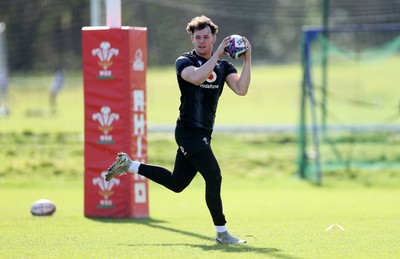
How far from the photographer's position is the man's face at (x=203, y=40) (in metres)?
8.86

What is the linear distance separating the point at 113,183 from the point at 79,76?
81.2 ft

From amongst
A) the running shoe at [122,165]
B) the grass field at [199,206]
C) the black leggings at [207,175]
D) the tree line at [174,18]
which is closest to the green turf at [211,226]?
the grass field at [199,206]

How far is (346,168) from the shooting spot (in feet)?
58.0

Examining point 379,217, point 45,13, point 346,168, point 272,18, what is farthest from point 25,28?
point 379,217

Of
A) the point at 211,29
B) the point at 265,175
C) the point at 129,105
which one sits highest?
the point at 211,29

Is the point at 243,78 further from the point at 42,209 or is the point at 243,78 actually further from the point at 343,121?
the point at 343,121

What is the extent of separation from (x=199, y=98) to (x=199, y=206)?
4.80m

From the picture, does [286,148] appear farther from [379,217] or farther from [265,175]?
[379,217]

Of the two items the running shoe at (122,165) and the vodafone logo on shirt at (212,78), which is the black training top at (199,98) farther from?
the running shoe at (122,165)

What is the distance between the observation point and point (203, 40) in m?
8.92

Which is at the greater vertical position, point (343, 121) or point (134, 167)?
point (134, 167)

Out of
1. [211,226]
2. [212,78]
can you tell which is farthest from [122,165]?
[211,226]

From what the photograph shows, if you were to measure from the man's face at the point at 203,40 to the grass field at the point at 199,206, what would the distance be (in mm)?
1970

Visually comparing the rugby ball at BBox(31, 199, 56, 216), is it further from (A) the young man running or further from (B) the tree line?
(B) the tree line
